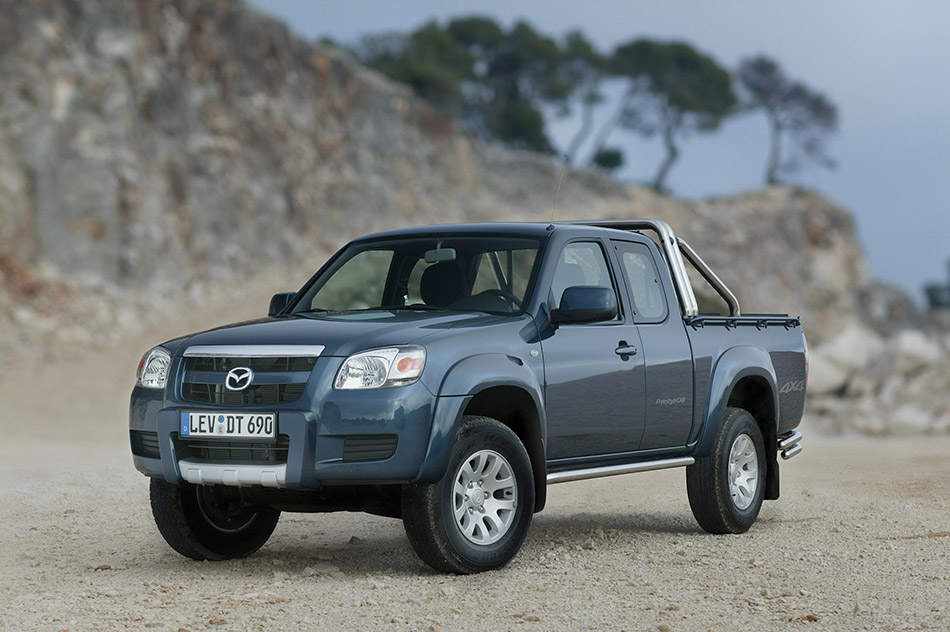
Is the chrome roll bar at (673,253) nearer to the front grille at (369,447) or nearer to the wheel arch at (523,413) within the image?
the wheel arch at (523,413)

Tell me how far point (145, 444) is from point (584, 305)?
250 centimetres

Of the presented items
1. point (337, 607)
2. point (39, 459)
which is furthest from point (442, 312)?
point (39, 459)

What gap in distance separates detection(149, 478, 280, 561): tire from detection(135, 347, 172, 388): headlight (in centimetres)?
58

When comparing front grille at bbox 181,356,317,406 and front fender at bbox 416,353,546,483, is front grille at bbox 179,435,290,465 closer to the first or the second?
front grille at bbox 181,356,317,406

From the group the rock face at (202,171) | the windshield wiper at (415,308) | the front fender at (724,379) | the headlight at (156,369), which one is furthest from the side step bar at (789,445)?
the rock face at (202,171)

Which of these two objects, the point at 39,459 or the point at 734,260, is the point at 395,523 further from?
the point at 734,260

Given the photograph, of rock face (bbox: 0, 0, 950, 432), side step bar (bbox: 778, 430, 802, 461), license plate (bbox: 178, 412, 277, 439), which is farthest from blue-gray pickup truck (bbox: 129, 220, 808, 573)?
rock face (bbox: 0, 0, 950, 432)

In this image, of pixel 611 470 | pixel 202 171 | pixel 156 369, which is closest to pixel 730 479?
pixel 611 470

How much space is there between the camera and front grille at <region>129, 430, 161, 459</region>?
689cm

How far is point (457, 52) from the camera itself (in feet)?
194

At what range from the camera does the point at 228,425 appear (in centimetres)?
655

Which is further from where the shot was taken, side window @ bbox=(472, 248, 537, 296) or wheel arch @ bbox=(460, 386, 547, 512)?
side window @ bbox=(472, 248, 537, 296)

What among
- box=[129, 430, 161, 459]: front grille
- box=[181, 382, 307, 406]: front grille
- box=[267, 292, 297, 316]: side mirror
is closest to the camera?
box=[181, 382, 307, 406]: front grille

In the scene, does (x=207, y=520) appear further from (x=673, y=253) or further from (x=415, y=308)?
(x=673, y=253)
